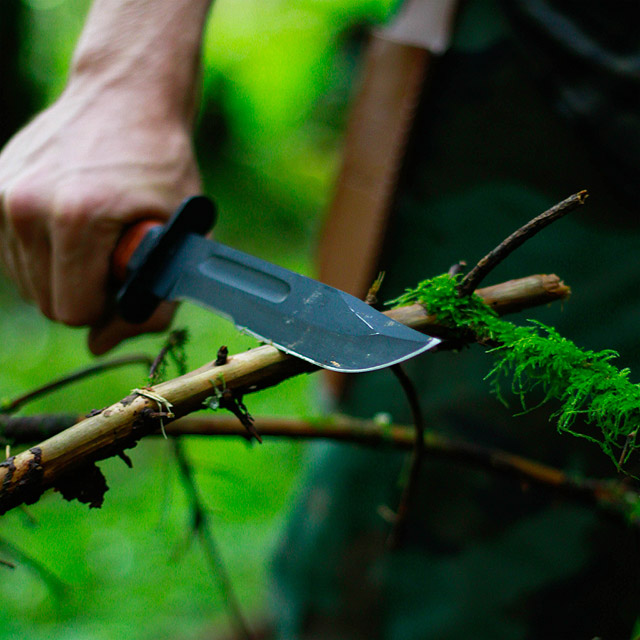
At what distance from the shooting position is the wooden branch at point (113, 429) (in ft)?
1.35

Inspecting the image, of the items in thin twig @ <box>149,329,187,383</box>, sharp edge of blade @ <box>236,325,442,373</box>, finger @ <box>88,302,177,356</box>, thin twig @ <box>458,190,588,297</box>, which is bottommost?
finger @ <box>88,302,177,356</box>

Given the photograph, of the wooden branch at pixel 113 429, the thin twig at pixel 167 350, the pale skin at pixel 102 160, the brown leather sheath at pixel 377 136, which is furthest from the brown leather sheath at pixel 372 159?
the wooden branch at pixel 113 429

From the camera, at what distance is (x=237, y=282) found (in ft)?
2.08

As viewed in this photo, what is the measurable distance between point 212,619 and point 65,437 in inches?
94.1

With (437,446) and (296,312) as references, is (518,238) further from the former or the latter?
(437,446)

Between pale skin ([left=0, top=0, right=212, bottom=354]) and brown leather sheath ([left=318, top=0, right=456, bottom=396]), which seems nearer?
pale skin ([left=0, top=0, right=212, bottom=354])

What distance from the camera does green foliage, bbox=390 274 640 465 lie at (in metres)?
0.41

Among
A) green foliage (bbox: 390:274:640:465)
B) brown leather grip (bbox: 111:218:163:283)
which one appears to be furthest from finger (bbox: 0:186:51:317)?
green foliage (bbox: 390:274:640:465)

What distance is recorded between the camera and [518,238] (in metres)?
0.45

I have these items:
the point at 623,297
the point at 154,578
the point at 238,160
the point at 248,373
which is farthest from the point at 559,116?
the point at 238,160

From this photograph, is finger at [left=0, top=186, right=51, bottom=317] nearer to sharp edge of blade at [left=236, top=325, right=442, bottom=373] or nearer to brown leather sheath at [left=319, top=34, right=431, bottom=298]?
sharp edge of blade at [left=236, top=325, right=442, bottom=373]

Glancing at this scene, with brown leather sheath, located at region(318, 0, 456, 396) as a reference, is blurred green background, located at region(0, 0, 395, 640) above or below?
below

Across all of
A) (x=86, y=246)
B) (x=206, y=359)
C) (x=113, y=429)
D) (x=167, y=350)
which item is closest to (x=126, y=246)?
(x=86, y=246)

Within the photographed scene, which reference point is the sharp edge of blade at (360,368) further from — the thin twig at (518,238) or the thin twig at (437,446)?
the thin twig at (437,446)
